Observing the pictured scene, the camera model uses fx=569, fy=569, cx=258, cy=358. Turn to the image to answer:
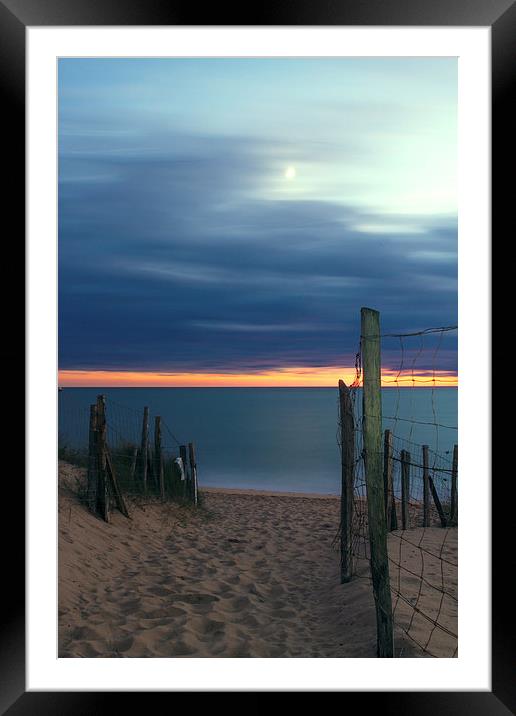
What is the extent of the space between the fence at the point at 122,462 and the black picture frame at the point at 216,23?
4.53 meters

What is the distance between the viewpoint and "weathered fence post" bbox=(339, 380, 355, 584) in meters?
4.86

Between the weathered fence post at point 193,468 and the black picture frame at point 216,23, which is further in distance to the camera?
the weathered fence post at point 193,468

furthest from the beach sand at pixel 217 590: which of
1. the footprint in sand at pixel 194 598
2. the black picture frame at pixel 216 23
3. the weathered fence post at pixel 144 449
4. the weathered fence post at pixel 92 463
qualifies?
the black picture frame at pixel 216 23

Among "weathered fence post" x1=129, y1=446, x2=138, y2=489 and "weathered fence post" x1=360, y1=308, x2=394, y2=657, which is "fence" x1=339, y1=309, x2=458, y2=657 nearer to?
"weathered fence post" x1=360, y1=308, x2=394, y2=657

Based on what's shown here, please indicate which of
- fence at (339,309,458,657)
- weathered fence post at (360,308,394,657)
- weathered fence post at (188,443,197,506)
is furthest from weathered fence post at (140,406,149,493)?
weathered fence post at (360,308,394,657)

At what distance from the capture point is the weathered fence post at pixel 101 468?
6.25m

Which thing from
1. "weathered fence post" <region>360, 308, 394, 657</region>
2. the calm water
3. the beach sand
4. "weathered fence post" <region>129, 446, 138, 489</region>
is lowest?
the calm water

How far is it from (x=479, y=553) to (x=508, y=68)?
1567 mm

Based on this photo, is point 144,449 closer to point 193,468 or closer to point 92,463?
point 193,468

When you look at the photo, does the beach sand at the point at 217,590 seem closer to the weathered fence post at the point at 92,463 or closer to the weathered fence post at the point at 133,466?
the weathered fence post at the point at 92,463

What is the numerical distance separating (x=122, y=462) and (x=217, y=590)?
11.1 ft

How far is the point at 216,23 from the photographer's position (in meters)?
1.85

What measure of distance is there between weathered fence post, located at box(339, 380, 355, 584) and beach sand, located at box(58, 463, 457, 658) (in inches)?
6.2

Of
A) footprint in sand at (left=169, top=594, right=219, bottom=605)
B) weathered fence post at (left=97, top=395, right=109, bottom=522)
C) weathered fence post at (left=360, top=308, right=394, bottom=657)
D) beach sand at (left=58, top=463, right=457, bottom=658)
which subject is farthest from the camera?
weathered fence post at (left=97, top=395, right=109, bottom=522)
